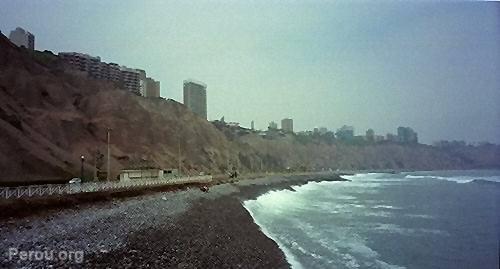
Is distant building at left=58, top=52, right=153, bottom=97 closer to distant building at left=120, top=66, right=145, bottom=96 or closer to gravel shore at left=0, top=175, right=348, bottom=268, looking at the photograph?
distant building at left=120, top=66, right=145, bottom=96

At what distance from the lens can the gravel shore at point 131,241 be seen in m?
7.61

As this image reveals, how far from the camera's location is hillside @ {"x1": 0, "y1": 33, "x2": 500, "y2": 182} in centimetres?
2594

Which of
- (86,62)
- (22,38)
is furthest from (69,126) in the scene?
(86,62)

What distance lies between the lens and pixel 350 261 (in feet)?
38.7

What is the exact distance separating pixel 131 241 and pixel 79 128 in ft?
100

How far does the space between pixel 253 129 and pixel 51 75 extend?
286 feet

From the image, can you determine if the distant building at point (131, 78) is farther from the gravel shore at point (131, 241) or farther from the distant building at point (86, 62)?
the gravel shore at point (131, 241)

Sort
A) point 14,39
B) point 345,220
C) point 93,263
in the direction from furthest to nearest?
point 14,39
point 345,220
point 93,263

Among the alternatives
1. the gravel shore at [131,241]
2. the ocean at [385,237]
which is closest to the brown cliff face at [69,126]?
the gravel shore at [131,241]

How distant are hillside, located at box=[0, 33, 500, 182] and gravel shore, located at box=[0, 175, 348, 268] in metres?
8.94

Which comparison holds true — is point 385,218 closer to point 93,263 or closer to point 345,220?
point 345,220

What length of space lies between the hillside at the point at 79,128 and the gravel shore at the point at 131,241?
29.3 feet

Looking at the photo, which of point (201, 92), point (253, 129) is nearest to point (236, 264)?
point (201, 92)

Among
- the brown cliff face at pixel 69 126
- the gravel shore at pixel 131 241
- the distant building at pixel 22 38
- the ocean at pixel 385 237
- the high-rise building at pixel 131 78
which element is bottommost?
the ocean at pixel 385 237
